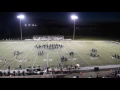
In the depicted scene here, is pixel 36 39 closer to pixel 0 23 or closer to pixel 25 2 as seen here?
pixel 0 23

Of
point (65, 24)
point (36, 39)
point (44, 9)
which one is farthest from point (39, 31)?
point (44, 9)

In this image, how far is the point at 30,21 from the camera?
37.4 m

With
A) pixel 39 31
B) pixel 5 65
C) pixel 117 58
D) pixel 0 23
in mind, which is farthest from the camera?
pixel 39 31

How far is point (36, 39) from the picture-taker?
29.0 metres

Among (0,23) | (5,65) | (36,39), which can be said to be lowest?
(5,65)

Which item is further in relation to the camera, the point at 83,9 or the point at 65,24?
the point at 65,24

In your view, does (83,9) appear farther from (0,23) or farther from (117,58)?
(0,23)
